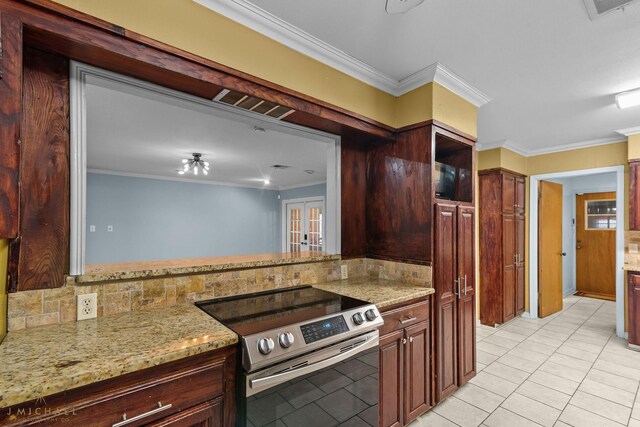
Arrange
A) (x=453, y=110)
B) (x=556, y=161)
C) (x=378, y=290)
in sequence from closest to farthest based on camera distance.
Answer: (x=378, y=290)
(x=453, y=110)
(x=556, y=161)

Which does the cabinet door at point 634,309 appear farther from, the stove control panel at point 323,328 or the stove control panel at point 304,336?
the stove control panel at point 323,328

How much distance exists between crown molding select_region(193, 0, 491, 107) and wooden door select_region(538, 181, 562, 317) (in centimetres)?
285

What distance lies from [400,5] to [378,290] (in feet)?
5.45

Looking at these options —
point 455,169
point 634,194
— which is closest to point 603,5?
point 455,169

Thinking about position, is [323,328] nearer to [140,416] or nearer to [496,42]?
[140,416]

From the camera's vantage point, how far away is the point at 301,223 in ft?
20.6

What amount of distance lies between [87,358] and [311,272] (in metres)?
1.47

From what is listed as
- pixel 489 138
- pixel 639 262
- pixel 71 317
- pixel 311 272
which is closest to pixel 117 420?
pixel 71 317

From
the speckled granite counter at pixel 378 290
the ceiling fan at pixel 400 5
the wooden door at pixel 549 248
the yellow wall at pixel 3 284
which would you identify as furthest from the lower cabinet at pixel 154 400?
the wooden door at pixel 549 248

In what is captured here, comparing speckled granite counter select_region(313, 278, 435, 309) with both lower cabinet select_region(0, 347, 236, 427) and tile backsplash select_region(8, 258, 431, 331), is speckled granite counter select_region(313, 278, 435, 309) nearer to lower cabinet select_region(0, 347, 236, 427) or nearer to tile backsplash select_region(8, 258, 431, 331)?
tile backsplash select_region(8, 258, 431, 331)

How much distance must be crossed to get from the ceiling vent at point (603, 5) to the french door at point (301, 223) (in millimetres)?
3987

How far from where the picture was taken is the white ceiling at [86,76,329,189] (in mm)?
2098

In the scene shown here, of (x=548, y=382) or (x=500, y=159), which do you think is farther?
(x=500, y=159)

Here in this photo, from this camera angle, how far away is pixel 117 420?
3.30ft
